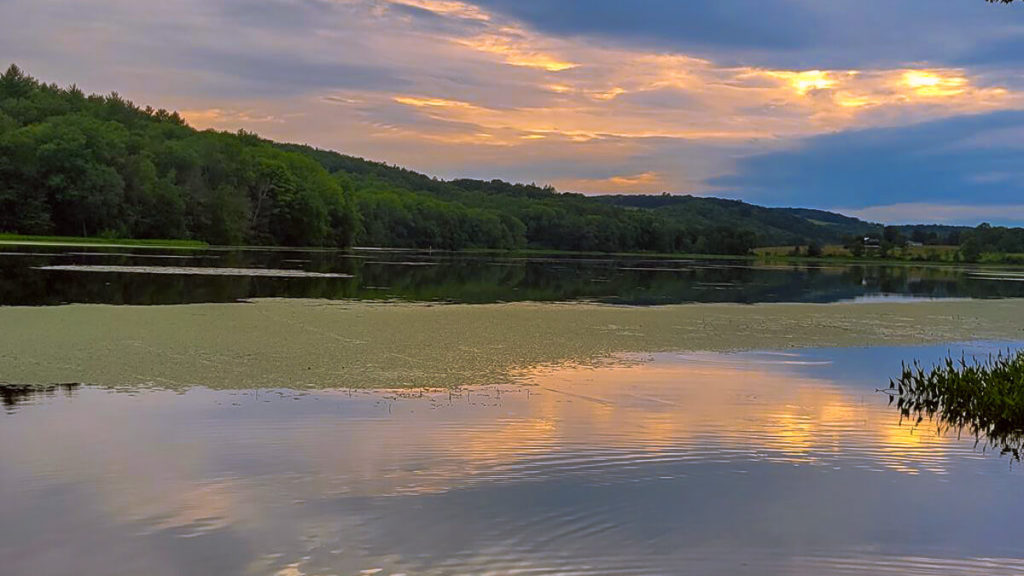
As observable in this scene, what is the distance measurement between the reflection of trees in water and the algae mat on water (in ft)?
1.05

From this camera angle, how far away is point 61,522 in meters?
5.73

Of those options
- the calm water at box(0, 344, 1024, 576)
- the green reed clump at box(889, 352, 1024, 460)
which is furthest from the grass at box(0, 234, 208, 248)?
the green reed clump at box(889, 352, 1024, 460)

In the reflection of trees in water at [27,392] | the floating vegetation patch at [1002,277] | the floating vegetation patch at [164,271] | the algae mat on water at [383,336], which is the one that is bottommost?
the reflection of trees in water at [27,392]

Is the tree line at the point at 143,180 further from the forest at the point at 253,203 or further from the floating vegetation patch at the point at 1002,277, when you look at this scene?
the floating vegetation patch at the point at 1002,277

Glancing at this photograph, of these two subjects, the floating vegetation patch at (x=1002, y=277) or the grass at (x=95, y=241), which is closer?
the floating vegetation patch at (x=1002, y=277)

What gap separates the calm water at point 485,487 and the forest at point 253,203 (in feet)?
211

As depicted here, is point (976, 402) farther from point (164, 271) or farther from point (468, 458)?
point (164, 271)

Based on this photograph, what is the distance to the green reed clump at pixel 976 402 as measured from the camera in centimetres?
980

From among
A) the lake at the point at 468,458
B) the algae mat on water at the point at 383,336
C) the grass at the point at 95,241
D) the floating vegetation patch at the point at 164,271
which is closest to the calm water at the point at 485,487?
the lake at the point at 468,458

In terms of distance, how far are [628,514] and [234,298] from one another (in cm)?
1801

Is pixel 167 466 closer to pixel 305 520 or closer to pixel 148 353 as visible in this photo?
pixel 305 520

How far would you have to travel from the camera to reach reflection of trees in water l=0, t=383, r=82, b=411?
930cm

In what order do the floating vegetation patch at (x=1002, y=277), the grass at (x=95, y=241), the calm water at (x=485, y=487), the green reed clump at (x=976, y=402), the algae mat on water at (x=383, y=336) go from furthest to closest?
the grass at (x=95, y=241), the floating vegetation patch at (x=1002, y=277), the algae mat on water at (x=383, y=336), the green reed clump at (x=976, y=402), the calm water at (x=485, y=487)

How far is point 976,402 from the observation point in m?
10.7
